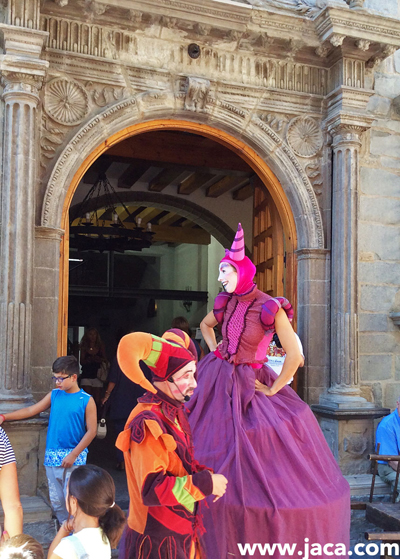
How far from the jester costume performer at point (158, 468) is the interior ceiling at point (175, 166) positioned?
18.0 feet

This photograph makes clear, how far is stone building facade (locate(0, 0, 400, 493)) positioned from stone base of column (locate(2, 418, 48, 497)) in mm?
45

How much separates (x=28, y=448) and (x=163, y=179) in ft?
21.7

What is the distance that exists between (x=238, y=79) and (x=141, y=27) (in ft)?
3.36

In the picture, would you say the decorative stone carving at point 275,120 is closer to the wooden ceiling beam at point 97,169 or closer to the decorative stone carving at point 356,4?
the decorative stone carving at point 356,4

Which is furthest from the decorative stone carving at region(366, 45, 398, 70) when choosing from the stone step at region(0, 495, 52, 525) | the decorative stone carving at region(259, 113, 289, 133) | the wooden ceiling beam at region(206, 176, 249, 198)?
the stone step at region(0, 495, 52, 525)

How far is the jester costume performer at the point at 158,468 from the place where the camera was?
2.35m

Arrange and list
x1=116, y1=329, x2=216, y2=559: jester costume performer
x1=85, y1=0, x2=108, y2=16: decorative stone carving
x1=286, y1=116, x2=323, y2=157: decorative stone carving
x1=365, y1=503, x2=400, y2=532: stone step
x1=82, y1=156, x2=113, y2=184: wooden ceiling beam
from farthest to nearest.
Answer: x1=82, y1=156, x2=113, y2=184: wooden ceiling beam → x1=286, y1=116, x2=323, y2=157: decorative stone carving → x1=85, y1=0, x2=108, y2=16: decorative stone carving → x1=365, y1=503, x2=400, y2=532: stone step → x1=116, y1=329, x2=216, y2=559: jester costume performer

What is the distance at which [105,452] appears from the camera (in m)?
7.25

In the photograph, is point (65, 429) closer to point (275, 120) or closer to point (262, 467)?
point (262, 467)

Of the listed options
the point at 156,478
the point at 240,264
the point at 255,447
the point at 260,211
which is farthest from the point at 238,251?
the point at 260,211

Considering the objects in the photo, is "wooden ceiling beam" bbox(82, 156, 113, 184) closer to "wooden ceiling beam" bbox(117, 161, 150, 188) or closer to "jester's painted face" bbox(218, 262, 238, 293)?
"wooden ceiling beam" bbox(117, 161, 150, 188)

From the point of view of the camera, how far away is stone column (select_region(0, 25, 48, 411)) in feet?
15.9

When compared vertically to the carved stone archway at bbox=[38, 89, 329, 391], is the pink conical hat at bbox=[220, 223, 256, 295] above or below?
below

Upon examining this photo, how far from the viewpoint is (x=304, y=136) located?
627cm
